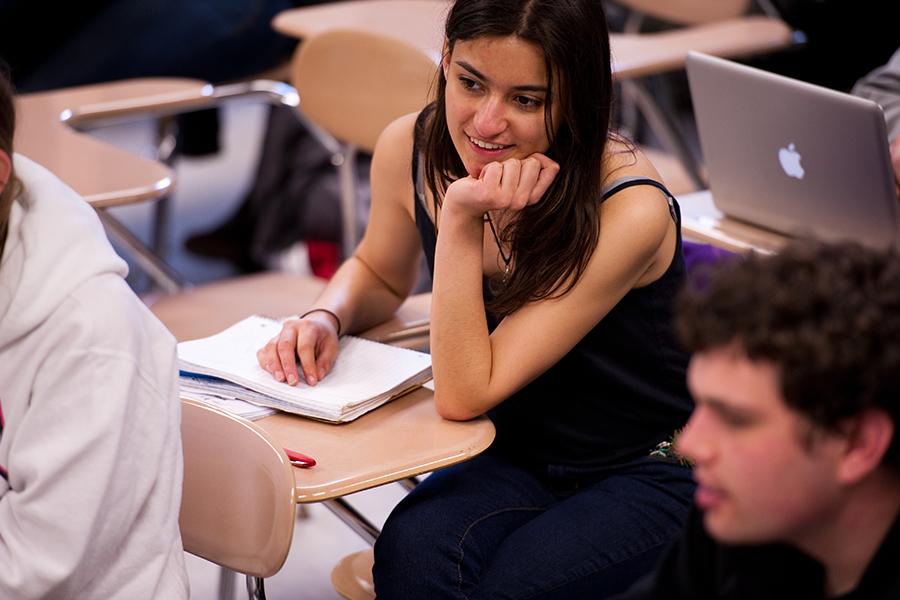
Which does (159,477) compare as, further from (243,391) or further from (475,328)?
(475,328)

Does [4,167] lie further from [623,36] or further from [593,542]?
[623,36]

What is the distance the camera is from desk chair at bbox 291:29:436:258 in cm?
276

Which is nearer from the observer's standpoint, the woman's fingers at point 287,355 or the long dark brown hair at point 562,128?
the long dark brown hair at point 562,128

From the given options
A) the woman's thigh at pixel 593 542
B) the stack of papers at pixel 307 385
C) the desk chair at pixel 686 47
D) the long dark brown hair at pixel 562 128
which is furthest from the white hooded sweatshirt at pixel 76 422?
the desk chair at pixel 686 47

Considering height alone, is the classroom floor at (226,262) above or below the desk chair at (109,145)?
below

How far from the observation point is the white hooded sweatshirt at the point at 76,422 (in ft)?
4.57

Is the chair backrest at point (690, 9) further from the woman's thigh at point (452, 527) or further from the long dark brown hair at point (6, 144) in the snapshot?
the long dark brown hair at point (6, 144)

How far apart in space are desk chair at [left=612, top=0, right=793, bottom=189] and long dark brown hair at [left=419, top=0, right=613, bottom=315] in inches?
51.5

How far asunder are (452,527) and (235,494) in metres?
0.30

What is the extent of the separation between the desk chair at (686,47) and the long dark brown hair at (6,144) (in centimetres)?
181

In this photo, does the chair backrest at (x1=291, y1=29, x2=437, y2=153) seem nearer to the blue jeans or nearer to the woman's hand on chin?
the woman's hand on chin

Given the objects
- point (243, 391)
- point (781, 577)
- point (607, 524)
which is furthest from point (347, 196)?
point (781, 577)

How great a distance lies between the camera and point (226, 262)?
405 cm

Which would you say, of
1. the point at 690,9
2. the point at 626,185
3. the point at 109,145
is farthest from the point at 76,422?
the point at 690,9
